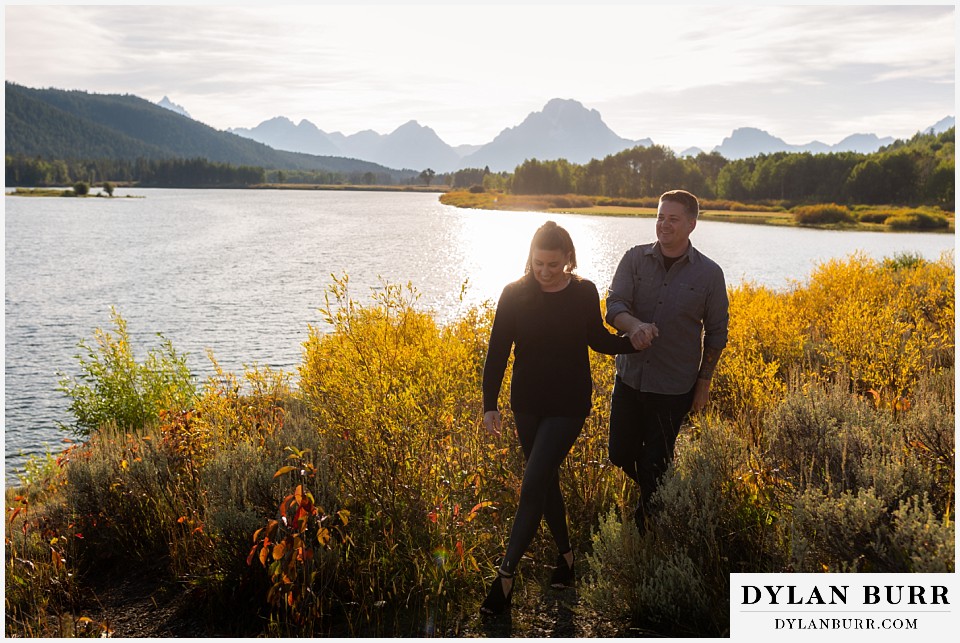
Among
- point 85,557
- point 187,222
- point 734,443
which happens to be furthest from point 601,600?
point 187,222

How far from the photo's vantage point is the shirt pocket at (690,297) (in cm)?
394

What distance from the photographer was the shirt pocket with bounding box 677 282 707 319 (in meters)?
3.94

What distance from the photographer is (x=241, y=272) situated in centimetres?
3092

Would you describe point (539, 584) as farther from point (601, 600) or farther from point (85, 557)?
point (85, 557)

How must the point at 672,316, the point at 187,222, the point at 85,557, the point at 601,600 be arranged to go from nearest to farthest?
1. the point at 601,600
2. the point at 672,316
3. the point at 85,557
4. the point at 187,222

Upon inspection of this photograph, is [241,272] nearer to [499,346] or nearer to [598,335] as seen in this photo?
[499,346]

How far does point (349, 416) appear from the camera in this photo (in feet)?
14.9

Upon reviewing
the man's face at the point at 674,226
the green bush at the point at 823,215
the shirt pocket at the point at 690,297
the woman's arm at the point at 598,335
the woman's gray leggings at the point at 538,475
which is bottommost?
the woman's gray leggings at the point at 538,475

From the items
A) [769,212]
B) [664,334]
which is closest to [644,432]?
[664,334]

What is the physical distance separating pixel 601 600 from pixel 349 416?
1957 millimetres

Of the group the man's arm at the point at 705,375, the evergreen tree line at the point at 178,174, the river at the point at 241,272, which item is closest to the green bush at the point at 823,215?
the river at the point at 241,272

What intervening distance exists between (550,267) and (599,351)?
23.4 inches

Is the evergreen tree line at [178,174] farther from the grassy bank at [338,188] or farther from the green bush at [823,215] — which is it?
the green bush at [823,215]

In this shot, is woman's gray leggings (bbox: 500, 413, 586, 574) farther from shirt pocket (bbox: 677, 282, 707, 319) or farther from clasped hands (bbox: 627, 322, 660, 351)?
shirt pocket (bbox: 677, 282, 707, 319)
